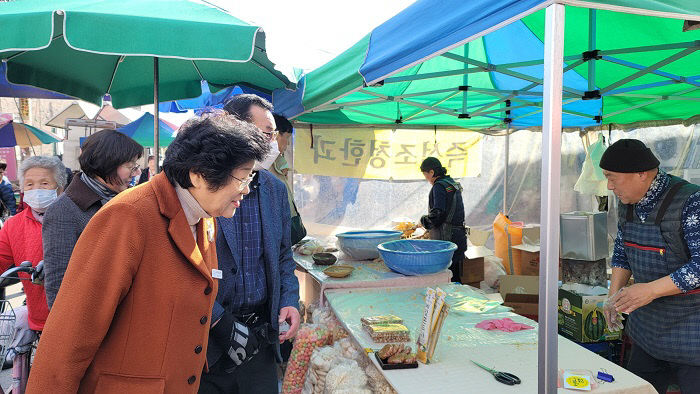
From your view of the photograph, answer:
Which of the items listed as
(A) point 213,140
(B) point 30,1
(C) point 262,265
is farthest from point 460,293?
(B) point 30,1

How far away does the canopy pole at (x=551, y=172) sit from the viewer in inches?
52.0

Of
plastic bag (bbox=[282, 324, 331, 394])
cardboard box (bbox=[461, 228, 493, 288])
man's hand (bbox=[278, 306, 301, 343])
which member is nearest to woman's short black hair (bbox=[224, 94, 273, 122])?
man's hand (bbox=[278, 306, 301, 343])

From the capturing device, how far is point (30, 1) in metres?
2.60

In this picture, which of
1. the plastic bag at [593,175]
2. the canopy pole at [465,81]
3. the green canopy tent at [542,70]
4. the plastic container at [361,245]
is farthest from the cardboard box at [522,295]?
the plastic bag at [593,175]

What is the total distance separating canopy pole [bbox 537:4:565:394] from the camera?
132cm

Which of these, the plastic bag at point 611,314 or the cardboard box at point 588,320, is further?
the cardboard box at point 588,320

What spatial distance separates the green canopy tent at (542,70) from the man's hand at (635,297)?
92cm

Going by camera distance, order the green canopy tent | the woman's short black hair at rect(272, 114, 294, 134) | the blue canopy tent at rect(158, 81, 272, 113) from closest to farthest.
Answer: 1. the green canopy tent
2. the woman's short black hair at rect(272, 114, 294, 134)
3. the blue canopy tent at rect(158, 81, 272, 113)

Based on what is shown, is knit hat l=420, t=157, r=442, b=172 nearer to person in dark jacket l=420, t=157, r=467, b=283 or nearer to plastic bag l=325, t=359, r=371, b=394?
person in dark jacket l=420, t=157, r=467, b=283

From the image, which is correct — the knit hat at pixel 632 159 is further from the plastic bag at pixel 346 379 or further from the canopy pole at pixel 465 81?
the canopy pole at pixel 465 81

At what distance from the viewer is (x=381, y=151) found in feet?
24.8

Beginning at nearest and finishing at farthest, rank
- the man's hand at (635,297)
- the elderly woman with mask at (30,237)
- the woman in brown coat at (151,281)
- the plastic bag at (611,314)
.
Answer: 1. the woman in brown coat at (151,281)
2. the man's hand at (635,297)
3. the plastic bag at (611,314)
4. the elderly woman with mask at (30,237)

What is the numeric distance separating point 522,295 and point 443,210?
1.64 metres

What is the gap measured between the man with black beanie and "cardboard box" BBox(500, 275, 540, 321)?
123 centimetres
